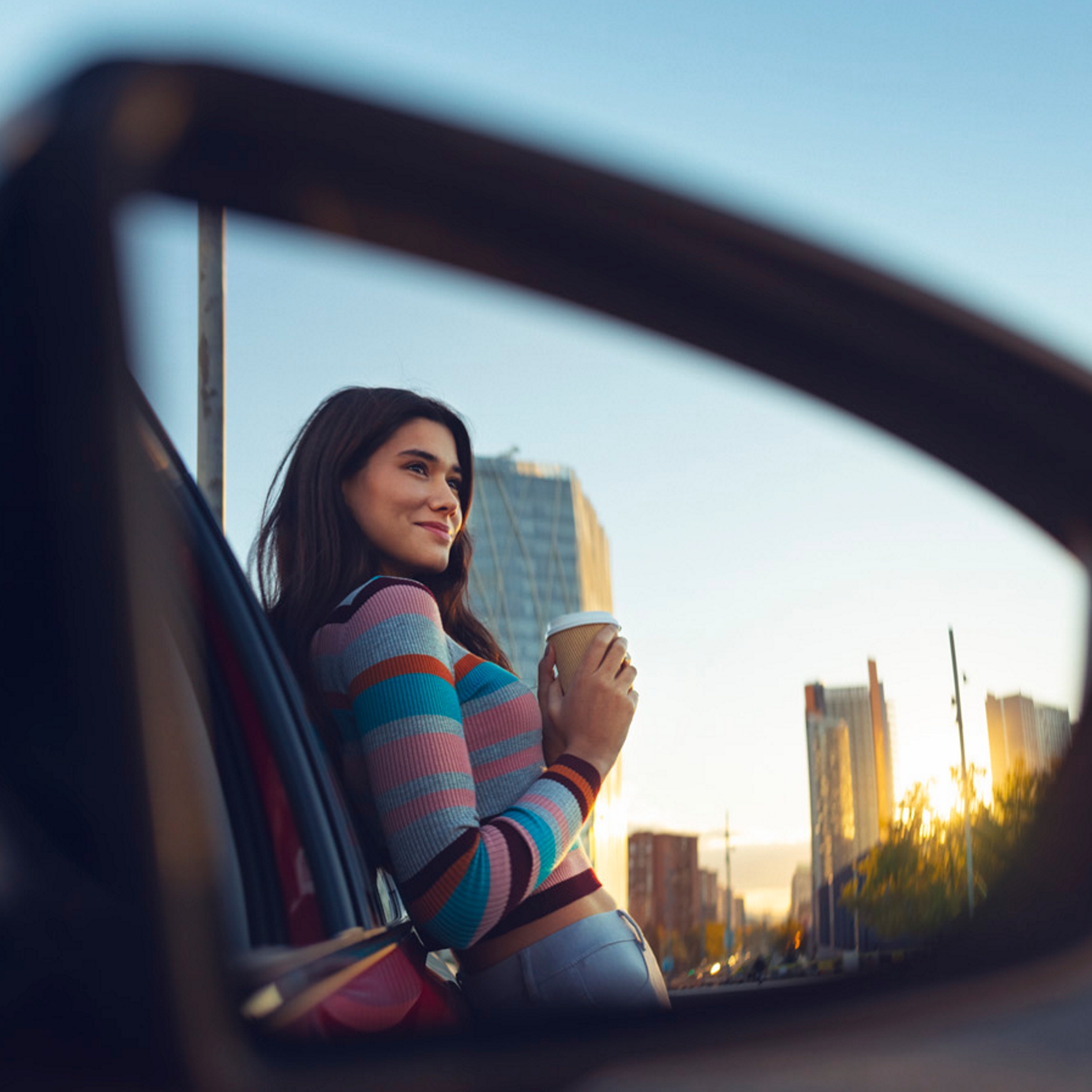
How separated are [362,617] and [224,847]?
644 mm

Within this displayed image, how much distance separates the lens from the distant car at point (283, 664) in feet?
3.13

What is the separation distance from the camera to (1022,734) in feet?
5.21

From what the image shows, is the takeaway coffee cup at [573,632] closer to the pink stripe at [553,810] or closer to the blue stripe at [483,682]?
the blue stripe at [483,682]

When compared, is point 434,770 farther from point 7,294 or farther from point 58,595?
point 7,294

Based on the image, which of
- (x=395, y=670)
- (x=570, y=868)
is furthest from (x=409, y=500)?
(x=570, y=868)

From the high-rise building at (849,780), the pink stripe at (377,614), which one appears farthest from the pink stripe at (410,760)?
the high-rise building at (849,780)

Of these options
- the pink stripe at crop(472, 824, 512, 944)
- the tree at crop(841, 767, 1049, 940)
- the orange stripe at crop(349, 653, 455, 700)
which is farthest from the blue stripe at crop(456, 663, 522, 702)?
the tree at crop(841, 767, 1049, 940)

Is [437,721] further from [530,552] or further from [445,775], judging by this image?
[530,552]

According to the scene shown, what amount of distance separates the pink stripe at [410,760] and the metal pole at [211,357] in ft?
1.46

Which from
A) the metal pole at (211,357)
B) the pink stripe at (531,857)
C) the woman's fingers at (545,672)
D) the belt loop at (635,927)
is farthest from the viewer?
the woman's fingers at (545,672)

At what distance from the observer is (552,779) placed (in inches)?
78.7

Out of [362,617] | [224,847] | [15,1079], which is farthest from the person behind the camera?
[362,617]

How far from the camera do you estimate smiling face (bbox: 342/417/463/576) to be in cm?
228

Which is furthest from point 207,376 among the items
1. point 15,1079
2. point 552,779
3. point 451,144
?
point 15,1079
